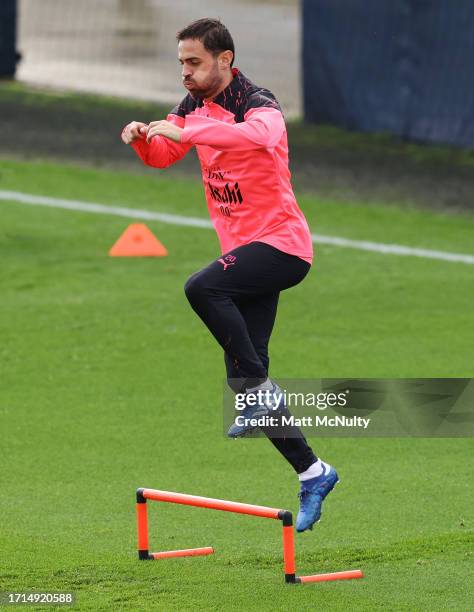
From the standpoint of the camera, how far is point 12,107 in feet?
67.3

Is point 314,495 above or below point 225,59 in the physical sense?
below

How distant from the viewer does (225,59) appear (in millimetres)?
6949

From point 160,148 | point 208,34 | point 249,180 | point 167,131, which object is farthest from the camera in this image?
point 160,148

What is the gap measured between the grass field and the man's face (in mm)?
2393

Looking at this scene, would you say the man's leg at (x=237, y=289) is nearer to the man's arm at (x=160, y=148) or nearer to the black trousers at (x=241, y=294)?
the black trousers at (x=241, y=294)

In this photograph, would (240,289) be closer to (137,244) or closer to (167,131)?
(167,131)

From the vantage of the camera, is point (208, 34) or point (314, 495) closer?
point (208, 34)

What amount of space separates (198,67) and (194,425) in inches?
149

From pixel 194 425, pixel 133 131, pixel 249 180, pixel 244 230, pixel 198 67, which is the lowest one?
pixel 194 425

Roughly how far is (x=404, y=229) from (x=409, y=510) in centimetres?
799

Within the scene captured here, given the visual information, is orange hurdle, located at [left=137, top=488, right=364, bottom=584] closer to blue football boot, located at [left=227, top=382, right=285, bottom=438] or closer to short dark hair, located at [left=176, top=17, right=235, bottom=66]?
blue football boot, located at [left=227, top=382, right=285, bottom=438]

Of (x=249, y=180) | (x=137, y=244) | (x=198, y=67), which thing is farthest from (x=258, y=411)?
(x=137, y=244)

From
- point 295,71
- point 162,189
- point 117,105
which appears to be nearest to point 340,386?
point 162,189

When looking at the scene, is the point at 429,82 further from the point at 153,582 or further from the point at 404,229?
the point at 153,582
